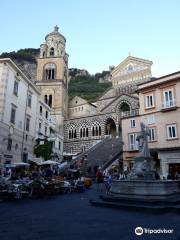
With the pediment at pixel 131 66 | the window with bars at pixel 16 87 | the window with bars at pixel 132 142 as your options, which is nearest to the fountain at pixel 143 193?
the window with bars at pixel 132 142

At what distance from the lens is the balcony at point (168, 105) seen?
76.6ft

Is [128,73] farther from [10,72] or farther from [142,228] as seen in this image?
A: [142,228]

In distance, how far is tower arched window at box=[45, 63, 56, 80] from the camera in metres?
59.2

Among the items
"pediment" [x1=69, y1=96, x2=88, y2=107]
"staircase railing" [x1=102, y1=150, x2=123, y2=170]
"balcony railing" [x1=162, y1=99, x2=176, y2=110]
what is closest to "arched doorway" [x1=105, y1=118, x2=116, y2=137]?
"pediment" [x1=69, y1=96, x2=88, y2=107]

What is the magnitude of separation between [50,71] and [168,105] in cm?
4151

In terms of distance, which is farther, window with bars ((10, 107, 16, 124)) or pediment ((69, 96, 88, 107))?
pediment ((69, 96, 88, 107))

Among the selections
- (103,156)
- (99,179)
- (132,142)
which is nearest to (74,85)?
(103,156)

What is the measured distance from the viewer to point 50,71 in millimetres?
59688

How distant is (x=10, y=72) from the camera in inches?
990

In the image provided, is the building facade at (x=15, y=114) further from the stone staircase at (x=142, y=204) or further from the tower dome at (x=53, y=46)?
the tower dome at (x=53, y=46)

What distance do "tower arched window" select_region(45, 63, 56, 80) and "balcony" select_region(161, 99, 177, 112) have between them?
4001cm

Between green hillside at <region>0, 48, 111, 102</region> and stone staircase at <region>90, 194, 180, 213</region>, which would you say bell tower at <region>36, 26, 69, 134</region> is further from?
stone staircase at <region>90, 194, 180, 213</region>

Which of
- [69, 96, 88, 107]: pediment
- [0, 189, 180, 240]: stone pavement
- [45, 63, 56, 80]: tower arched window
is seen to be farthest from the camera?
[69, 96, 88, 107]: pediment

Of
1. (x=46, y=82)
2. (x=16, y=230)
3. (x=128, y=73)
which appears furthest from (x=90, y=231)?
(x=128, y=73)
